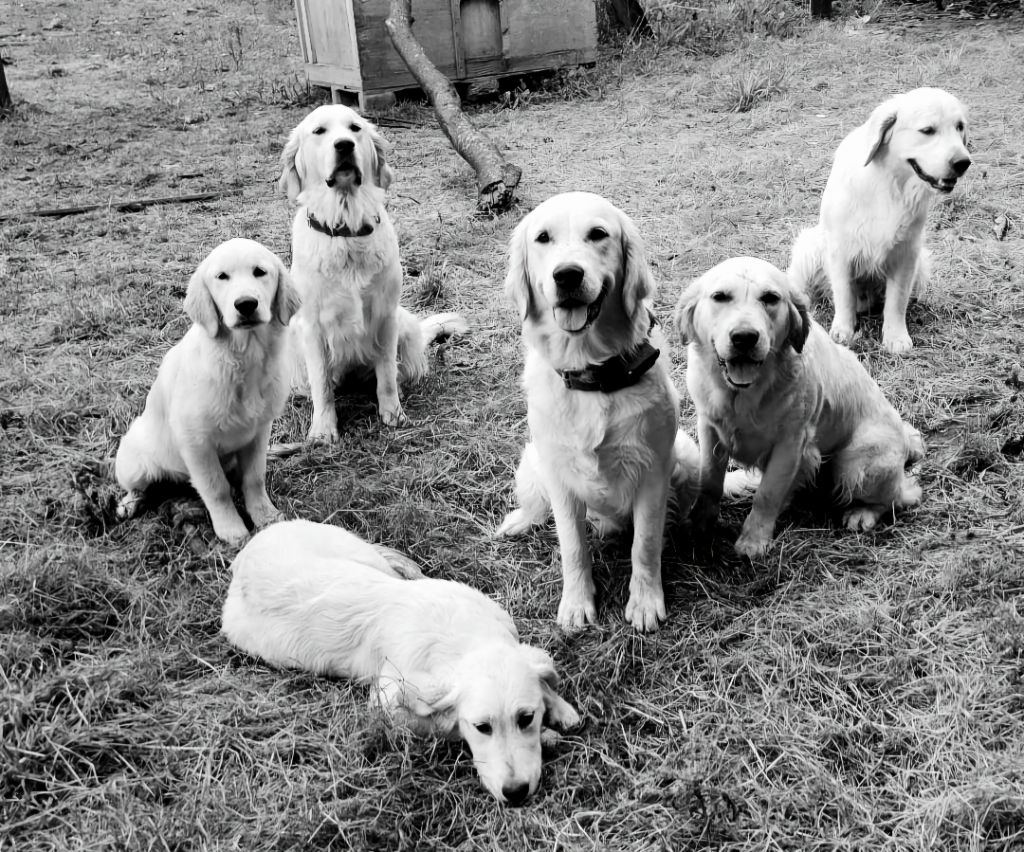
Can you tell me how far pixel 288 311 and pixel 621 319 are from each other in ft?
4.65

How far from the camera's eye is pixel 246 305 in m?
3.31

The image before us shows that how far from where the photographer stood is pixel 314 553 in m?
3.06

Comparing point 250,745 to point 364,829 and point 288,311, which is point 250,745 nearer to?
point 364,829

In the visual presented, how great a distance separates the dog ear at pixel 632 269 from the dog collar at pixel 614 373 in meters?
0.14

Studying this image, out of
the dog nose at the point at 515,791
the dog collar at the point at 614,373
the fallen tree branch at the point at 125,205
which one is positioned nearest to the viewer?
the dog nose at the point at 515,791

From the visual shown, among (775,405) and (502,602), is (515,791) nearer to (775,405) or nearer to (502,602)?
(502,602)

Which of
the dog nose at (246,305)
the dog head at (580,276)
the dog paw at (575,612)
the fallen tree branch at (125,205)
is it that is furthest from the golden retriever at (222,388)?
the fallen tree branch at (125,205)

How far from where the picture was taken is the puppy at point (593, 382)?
274 centimetres

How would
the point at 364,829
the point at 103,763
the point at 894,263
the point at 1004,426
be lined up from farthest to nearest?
the point at 894,263 → the point at 1004,426 → the point at 103,763 → the point at 364,829

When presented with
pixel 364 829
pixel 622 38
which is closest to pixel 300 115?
pixel 622 38

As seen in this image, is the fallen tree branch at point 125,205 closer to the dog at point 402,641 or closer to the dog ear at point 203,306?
the dog ear at point 203,306

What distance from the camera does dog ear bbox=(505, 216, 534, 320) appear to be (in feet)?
9.44

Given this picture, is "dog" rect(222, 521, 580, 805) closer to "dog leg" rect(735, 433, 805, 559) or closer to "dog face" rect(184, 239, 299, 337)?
"dog face" rect(184, 239, 299, 337)

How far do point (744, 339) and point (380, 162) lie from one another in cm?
245
